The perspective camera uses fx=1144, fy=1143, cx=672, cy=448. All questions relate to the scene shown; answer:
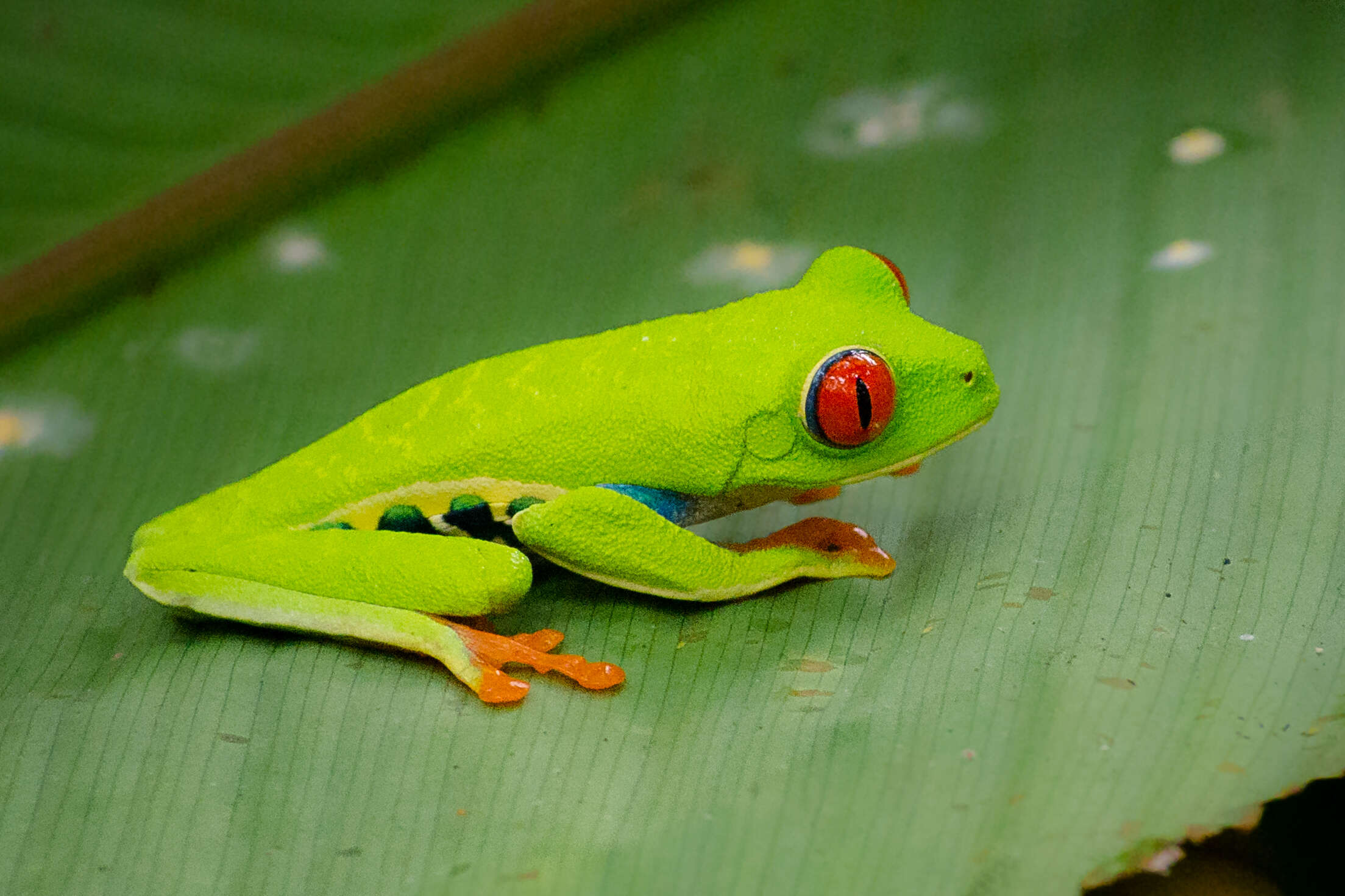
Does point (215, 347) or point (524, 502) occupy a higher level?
point (215, 347)

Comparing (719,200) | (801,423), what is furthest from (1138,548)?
(719,200)

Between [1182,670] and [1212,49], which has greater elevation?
[1212,49]

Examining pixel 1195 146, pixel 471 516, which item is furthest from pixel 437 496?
pixel 1195 146

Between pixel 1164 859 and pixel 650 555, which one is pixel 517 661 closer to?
pixel 650 555

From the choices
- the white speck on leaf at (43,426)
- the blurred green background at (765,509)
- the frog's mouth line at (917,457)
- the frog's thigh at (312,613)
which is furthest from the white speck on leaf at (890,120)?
the white speck on leaf at (43,426)

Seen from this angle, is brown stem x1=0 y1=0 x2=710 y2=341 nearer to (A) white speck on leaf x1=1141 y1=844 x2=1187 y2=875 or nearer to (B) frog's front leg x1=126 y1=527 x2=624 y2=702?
(B) frog's front leg x1=126 y1=527 x2=624 y2=702

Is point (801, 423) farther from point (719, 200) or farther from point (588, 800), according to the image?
point (719, 200)
